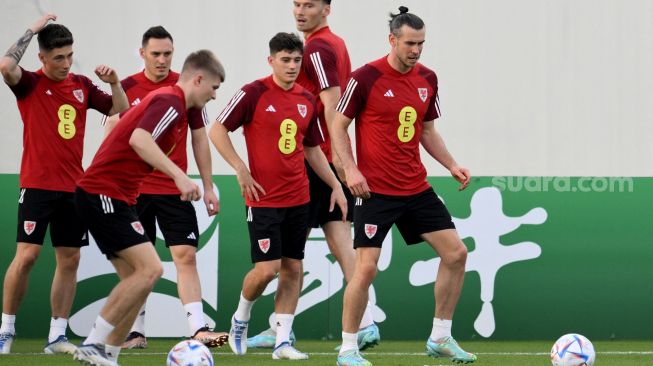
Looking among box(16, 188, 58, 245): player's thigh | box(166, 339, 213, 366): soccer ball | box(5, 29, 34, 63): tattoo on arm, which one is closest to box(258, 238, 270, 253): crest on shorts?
box(16, 188, 58, 245): player's thigh

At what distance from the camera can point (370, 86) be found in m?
7.93

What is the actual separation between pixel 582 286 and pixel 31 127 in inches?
189

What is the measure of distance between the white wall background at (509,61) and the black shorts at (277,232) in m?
1.93

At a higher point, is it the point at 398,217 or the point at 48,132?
the point at 48,132

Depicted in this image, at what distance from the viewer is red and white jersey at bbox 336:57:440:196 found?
7.91 m

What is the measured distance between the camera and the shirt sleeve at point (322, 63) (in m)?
8.88

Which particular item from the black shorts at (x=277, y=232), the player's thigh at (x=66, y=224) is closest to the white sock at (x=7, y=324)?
the player's thigh at (x=66, y=224)

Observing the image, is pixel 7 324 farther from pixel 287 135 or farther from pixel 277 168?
pixel 287 135

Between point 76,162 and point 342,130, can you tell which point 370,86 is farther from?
point 76,162

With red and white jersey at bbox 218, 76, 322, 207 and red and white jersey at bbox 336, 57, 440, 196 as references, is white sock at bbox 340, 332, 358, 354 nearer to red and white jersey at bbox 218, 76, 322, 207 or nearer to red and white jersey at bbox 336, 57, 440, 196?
red and white jersey at bbox 336, 57, 440, 196

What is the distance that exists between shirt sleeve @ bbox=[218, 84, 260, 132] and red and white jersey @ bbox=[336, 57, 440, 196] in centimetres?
84

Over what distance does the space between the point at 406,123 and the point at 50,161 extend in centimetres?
255

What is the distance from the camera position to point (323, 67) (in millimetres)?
8914

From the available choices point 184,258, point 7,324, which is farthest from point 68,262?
point 184,258
